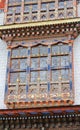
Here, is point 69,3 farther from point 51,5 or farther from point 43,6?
point 43,6

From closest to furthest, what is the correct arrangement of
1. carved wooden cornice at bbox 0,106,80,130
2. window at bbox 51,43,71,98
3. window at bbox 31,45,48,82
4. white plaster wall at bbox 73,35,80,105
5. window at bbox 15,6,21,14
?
carved wooden cornice at bbox 0,106,80,130 < white plaster wall at bbox 73,35,80,105 < window at bbox 51,43,71,98 < window at bbox 31,45,48,82 < window at bbox 15,6,21,14

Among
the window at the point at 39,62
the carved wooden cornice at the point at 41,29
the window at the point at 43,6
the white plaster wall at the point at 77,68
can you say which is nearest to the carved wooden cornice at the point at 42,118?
the white plaster wall at the point at 77,68

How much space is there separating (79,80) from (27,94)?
98.6 inches

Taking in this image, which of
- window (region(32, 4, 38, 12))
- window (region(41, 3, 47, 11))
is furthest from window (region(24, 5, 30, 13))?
window (region(41, 3, 47, 11))

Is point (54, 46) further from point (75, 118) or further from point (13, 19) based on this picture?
point (75, 118)

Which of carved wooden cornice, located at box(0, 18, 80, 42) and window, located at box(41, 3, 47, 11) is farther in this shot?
window, located at box(41, 3, 47, 11)

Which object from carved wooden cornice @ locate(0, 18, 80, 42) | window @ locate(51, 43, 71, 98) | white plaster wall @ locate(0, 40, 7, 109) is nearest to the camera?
window @ locate(51, 43, 71, 98)

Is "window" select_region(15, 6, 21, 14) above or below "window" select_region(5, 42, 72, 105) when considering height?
above

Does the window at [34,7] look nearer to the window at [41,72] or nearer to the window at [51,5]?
the window at [51,5]

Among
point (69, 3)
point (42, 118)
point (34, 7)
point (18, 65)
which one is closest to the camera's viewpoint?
point (42, 118)

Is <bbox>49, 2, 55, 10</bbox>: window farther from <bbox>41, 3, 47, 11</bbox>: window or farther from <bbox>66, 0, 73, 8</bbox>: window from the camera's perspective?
<bbox>66, 0, 73, 8</bbox>: window

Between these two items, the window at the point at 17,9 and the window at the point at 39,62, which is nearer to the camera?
the window at the point at 39,62

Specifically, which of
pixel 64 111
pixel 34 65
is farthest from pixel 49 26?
pixel 64 111

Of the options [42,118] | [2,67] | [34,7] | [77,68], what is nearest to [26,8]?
[34,7]
